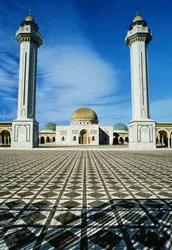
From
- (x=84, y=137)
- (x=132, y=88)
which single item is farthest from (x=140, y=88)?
(x=84, y=137)

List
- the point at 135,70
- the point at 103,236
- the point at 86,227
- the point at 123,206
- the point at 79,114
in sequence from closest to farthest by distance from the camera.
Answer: the point at 103,236 < the point at 86,227 < the point at 123,206 < the point at 135,70 < the point at 79,114

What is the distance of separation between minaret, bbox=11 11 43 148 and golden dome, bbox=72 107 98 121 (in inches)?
999

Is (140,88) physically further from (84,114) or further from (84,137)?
(84,114)

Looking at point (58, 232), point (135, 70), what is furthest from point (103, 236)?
point (135, 70)

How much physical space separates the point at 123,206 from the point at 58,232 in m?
1.25

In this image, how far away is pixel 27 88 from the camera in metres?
20.6

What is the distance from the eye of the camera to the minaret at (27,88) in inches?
774

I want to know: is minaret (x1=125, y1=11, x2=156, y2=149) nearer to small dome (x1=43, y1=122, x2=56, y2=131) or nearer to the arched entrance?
the arched entrance

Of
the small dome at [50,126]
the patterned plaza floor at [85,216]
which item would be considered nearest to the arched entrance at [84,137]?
the small dome at [50,126]

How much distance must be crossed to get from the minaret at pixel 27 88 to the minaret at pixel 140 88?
35.1ft

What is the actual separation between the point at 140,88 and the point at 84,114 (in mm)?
27302

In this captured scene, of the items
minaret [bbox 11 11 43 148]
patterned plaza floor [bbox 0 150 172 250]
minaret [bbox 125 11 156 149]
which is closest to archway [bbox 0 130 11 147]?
minaret [bbox 11 11 43 148]

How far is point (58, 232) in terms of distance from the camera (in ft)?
7.06

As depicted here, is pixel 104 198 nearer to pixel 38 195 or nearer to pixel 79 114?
pixel 38 195
